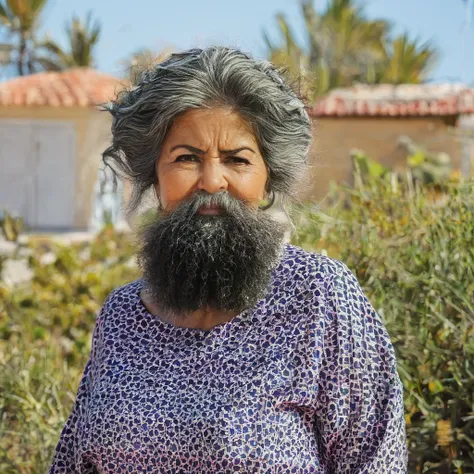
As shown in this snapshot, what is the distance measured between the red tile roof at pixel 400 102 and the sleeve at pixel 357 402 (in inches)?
528

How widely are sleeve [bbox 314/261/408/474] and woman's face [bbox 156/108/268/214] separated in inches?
16.0

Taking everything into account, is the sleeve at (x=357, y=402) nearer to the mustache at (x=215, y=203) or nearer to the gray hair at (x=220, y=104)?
the mustache at (x=215, y=203)

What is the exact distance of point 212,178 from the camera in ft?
7.34

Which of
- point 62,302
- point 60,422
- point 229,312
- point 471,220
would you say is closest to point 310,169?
point 229,312

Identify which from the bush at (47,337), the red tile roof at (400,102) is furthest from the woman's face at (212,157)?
the red tile roof at (400,102)

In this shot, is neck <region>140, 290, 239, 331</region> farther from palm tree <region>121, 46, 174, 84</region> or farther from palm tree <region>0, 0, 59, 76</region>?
palm tree <region>0, 0, 59, 76</region>

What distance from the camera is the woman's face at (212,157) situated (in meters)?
2.25

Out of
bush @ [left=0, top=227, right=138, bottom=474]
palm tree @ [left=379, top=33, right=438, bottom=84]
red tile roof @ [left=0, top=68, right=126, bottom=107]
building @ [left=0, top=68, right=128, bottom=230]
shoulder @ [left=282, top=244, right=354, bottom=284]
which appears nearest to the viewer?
shoulder @ [left=282, top=244, right=354, bottom=284]

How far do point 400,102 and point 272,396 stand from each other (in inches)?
583

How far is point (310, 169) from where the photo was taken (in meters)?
2.60

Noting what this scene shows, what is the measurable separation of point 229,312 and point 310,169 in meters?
0.55

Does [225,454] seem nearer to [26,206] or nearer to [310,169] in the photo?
[310,169]

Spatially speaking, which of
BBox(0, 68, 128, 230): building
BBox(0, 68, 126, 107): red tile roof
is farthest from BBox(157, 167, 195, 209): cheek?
BBox(0, 68, 128, 230): building

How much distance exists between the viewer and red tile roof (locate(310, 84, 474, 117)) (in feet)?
52.0
